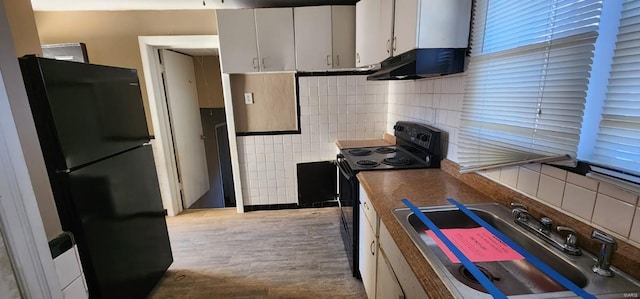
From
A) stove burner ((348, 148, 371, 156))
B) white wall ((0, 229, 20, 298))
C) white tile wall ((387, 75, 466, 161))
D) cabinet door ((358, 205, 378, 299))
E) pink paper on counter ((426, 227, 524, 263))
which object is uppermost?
white tile wall ((387, 75, 466, 161))

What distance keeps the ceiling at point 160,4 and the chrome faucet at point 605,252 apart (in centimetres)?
264

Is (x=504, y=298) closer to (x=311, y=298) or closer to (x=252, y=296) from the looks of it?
(x=311, y=298)

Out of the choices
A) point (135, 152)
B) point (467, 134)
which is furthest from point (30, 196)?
point (467, 134)

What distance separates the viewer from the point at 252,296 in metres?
1.92

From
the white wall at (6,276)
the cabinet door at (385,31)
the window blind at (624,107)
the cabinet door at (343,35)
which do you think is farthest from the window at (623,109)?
the cabinet door at (343,35)

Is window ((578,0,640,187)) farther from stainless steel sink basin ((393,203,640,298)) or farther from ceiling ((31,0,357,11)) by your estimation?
ceiling ((31,0,357,11))

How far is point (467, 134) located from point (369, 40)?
1.17 m

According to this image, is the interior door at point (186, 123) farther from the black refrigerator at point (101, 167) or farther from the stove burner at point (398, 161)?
the stove burner at point (398, 161)

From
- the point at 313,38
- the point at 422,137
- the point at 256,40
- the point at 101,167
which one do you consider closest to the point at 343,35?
the point at 313,38

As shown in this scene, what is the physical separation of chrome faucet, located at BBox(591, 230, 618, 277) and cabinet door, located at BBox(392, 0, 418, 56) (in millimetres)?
1090

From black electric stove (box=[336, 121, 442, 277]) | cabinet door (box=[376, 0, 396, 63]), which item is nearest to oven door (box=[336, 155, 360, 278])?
black electric stove (box=[336, 121, 442, 277])

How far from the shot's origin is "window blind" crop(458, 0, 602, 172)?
2.93ft

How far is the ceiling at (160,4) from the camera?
2519mm

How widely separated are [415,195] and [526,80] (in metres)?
0.70
